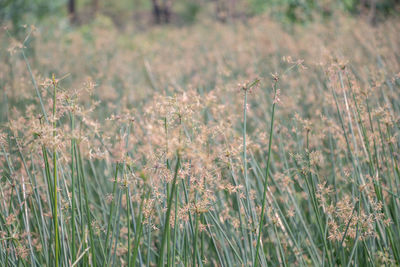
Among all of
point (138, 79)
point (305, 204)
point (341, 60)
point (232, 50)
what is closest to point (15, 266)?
point (341, 60)

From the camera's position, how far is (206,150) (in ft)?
3.97

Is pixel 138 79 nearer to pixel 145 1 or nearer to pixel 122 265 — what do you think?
pixel 122 265

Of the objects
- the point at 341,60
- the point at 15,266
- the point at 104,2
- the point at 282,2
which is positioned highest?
the point at 104,2

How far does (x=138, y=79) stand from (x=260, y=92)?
192cm

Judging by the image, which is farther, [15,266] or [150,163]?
[15,266]

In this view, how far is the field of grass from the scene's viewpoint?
1000 mm

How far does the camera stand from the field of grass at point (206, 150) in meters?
1.00

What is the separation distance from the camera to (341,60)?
123cm

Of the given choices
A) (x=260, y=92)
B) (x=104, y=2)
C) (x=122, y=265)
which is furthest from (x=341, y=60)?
(x=104, y=2)

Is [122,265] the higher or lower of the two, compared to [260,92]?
lower

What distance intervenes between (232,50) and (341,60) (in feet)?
12.0

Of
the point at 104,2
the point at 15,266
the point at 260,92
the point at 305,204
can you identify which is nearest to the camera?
the point at 15,266

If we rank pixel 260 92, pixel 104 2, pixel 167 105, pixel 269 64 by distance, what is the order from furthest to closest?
pixel 104 2 < pixel 269 64 < pixel 260 92 < pixel 167 105

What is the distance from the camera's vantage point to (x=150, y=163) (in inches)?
38.8
